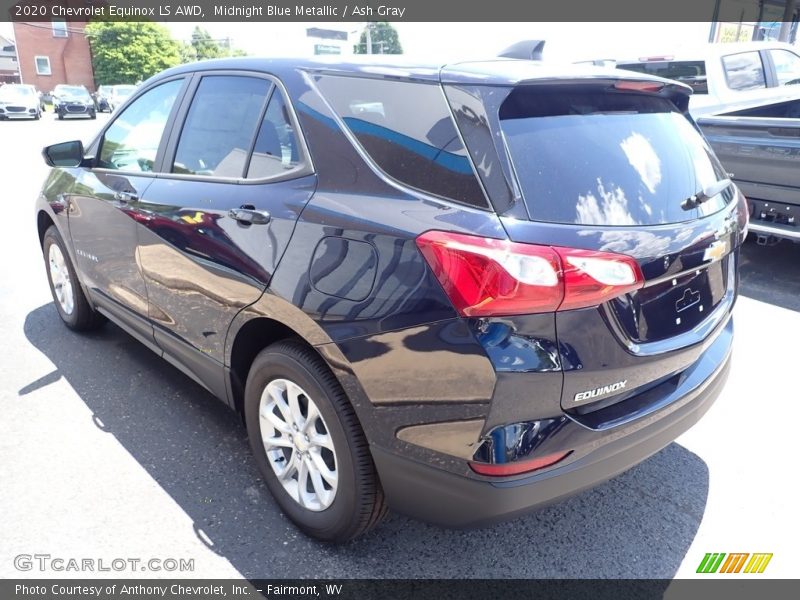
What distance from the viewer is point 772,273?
5660 mm

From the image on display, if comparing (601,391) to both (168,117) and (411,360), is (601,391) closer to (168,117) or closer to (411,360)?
(411,360)

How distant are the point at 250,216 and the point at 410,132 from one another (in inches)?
29.9

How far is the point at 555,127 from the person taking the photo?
6.52 feet

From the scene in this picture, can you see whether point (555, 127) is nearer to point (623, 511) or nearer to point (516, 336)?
point (516, 336)

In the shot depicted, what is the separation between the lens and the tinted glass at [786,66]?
24.8 feet

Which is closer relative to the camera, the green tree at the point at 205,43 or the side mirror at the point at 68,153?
the side mirror at the point at 68,153

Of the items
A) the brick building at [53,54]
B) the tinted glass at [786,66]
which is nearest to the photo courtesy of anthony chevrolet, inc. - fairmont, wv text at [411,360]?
the tinted glass at [786,66]

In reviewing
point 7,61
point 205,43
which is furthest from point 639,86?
point 7,61

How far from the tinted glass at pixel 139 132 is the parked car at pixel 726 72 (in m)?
5.96

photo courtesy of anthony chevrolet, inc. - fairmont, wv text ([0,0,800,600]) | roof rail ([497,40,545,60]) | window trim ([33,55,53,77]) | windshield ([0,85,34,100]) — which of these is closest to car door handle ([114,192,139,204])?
photo courtesy of anthony chevrolet, inc. - fairmont, wv text ([0,0,800,600])

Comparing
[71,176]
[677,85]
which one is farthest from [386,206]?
[71,176]

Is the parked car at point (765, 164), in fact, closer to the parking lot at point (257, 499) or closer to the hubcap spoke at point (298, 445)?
the parking lot at point (257, 499)

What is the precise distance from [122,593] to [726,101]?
7.48 m

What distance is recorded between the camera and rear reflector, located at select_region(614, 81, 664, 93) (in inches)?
86.1
